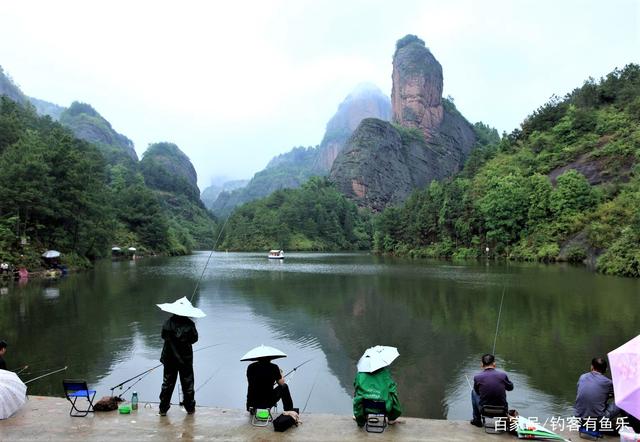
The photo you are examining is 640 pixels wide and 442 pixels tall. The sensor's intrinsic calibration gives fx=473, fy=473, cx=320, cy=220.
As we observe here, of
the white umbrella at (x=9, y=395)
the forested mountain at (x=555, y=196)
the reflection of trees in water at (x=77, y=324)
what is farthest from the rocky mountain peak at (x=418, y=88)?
the white umbrella at (x=9, y=395)

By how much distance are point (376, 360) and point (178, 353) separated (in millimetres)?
3073

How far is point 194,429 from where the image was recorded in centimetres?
669

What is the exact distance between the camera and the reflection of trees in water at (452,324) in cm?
1177

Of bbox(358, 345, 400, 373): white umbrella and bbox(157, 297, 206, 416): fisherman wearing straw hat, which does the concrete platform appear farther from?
bbox(358, 345, 400, 373): white umbrella

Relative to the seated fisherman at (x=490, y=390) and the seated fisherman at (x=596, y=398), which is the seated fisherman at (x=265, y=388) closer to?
the seated fisherman at (x=490, y=390)

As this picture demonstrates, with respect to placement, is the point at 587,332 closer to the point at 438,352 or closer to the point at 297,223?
the point at 438,352

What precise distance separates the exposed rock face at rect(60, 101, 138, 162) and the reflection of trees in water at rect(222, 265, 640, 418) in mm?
160993

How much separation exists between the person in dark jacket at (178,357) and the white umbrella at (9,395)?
6.93 ft

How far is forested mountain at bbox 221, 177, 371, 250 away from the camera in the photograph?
126000 mm

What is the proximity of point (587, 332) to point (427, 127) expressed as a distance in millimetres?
165071

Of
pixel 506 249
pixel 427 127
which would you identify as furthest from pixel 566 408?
pixel 427 127

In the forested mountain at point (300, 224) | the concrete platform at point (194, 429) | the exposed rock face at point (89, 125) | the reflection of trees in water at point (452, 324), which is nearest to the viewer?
the concrete platform at point (194, 429)

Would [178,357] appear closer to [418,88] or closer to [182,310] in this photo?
[182,310]

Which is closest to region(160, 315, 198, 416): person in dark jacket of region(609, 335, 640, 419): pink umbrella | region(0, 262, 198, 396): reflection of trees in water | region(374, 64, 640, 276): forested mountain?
region(0, 262, 198, 396): reflection of trees in water
